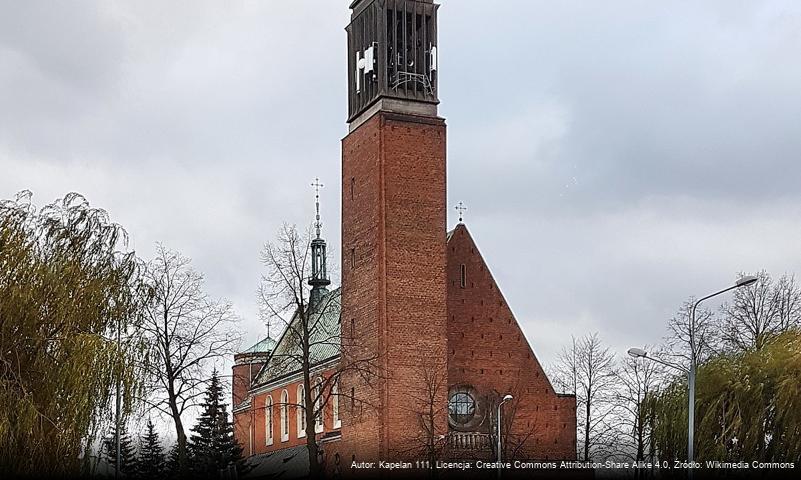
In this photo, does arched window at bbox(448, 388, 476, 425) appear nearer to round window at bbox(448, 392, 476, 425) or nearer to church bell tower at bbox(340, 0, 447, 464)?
round window at bbox(448, 392, 476, 425)

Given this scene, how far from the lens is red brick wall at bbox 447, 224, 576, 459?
215 ft

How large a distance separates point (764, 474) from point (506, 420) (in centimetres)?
2311

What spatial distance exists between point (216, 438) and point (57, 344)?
161 feet

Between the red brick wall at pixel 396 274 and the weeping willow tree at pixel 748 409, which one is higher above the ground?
the red brick wall at pixel 396 274

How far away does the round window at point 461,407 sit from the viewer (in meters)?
64.6

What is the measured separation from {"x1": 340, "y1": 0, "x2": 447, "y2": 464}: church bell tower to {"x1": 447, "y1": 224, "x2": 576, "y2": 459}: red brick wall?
3.85 metres

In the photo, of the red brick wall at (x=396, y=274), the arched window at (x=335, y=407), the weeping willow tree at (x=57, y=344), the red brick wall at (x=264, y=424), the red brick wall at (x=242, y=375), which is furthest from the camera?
the red brick wall at (x=242, y=375)

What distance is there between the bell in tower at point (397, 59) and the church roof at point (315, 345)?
10882mm

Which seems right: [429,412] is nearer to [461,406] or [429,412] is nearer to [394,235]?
[461,406]

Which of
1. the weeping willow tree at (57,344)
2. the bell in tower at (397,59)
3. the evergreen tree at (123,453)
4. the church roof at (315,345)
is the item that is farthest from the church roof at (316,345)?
the weeping willow tree at (57,344)

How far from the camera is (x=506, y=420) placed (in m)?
65.7

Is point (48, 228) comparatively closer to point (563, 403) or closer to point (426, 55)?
point (426, 55)

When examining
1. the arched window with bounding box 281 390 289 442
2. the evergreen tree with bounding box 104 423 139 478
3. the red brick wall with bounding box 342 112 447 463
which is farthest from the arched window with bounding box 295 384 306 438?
the red brick wall with bounding box 342 112 447 463

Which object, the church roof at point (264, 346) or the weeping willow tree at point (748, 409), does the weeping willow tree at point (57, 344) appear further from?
the church roof at point (264, 346)
